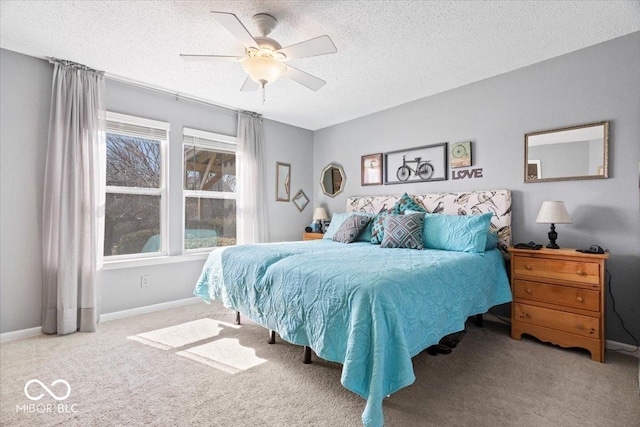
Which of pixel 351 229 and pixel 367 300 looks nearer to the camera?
pixel 367 300

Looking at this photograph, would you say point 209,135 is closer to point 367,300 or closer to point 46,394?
point 46,394

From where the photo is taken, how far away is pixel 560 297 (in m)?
2.38

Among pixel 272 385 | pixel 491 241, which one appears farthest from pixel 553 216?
pixel 272 385

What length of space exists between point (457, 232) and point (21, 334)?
13.3 feet

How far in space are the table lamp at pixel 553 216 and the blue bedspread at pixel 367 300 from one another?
462mm

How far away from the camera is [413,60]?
2791mm

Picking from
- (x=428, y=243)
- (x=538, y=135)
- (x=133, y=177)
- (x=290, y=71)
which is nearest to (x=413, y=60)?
(x=290, y=71)

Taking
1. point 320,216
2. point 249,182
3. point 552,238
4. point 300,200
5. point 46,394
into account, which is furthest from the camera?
point 300,200

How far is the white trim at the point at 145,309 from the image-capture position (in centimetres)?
312

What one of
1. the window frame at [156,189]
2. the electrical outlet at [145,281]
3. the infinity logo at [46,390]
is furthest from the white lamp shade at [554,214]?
the electrical outlet at [145,281]

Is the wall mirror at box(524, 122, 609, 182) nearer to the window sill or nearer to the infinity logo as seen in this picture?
the window sill

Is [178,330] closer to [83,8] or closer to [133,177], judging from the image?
[133,177]

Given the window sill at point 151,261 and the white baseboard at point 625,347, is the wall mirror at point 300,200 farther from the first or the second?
the white baseboard at point 625,347

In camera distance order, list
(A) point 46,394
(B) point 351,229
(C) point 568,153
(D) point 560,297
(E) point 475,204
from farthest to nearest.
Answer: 1. (B) point 351,229
2. (E) point 475,204
3. (C) point 568,153
4. (D) point 560,297
5. (A) point 46,394
